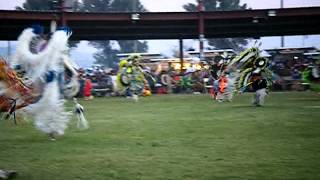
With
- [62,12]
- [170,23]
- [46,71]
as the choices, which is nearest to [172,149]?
[46,71]

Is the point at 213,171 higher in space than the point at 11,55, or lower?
lower

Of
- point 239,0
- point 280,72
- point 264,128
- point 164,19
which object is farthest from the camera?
point 239,0

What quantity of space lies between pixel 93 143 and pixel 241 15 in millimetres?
24507

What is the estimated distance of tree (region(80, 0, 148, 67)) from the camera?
69125 millimetres

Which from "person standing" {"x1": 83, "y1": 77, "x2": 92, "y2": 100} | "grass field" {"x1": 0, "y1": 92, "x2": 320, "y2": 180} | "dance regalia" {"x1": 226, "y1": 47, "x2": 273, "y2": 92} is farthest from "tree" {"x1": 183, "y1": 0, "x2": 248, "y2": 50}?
"grass field" {"x1": 0, "y1": 92, "x2": 320, "y2": 180}

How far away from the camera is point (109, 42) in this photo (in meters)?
74.1

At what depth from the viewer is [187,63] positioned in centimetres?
4031

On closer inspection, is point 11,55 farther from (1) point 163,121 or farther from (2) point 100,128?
(1) point 163,121

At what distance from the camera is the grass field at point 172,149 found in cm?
724

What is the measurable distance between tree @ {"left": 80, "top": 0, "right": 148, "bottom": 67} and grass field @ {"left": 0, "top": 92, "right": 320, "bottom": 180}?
2181 inches

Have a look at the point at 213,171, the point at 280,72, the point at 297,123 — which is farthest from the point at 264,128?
the point at 280,72

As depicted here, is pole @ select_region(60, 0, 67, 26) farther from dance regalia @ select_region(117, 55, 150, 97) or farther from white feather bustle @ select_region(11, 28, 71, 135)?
white feather bustle @ select_region(11, 28, 71, 135)

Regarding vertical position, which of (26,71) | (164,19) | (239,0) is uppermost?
(239,0)

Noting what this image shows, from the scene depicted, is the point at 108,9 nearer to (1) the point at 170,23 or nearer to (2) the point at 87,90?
(1) the point at 170,23
